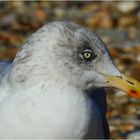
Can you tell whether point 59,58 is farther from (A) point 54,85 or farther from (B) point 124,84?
(B) point 124,84

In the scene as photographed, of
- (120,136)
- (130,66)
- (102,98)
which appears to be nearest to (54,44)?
(102,98)

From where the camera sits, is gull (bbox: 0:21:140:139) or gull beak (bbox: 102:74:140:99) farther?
gull beak (bbox: 102:74:140:99)

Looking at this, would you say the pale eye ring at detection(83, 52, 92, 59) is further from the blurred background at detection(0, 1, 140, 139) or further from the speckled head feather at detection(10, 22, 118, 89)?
the blurred background at detection(0, 1, 140, 139)

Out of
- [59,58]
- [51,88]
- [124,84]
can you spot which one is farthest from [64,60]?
[124,84]

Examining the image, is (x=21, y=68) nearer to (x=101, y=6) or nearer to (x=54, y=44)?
(x=54, y=44)

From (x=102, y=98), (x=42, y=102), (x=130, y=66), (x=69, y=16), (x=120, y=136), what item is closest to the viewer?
(x=42, y=102)

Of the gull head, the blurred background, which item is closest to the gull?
the gull head

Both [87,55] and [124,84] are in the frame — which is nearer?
[87,55]
